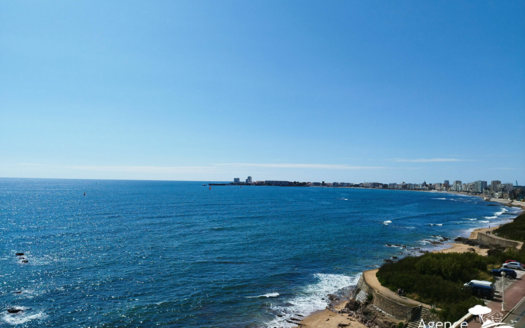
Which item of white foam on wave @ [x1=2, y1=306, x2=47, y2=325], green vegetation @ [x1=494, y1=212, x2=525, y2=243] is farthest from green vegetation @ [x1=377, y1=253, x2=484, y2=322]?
white foam on wave @ [x1=2, y1=306, x2=47, y2=325]

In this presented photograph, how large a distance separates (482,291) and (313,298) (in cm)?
1687

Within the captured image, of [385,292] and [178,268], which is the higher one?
[385,292]

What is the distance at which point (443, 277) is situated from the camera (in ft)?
96.7

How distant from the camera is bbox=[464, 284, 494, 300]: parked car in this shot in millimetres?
24358

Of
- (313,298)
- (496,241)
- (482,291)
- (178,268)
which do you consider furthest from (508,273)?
(178,268)

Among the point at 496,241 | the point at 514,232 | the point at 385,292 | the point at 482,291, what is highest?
the point at 514,232

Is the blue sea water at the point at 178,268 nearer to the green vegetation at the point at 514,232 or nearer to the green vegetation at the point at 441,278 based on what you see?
the green vegetation at the point at 441,278

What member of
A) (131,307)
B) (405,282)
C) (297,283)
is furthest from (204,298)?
(405,282)

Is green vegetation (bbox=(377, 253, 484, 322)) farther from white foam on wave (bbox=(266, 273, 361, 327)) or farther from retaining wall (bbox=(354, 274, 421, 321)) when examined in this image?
white foam on wave (bbox=(266, 273, 361, 327))

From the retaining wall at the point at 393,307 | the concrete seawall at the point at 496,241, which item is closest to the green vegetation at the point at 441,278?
the retaining wall at the point at 393,307

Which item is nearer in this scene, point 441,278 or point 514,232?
point 441,278

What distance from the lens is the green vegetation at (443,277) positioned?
77.3 feet

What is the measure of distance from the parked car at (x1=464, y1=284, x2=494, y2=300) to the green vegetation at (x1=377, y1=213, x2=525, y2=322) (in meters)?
0.75

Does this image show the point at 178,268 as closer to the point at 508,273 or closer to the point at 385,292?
the point at 385,292
